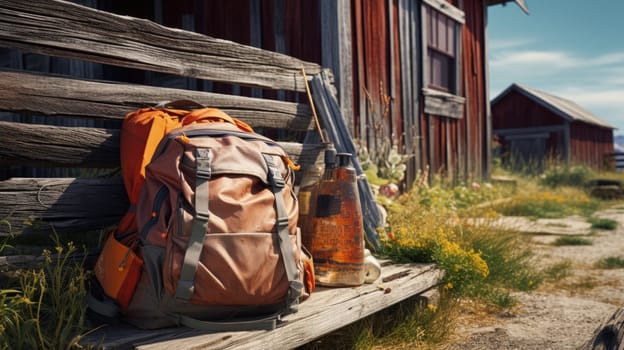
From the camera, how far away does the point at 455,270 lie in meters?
3.35

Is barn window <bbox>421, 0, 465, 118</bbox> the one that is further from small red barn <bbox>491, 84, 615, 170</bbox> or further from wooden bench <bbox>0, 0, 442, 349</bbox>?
small red barn <bbox>491, 84, 615, 170</bbox>

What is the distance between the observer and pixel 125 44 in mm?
2582

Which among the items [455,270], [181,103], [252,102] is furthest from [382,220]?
[181,103]

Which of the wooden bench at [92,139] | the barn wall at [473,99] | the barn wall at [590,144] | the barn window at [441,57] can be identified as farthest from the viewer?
the barn wall at [590,144]

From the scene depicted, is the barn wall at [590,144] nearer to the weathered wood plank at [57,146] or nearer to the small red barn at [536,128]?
the small red barn at [536,128]

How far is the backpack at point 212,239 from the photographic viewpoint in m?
1.79

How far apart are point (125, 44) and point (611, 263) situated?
4831 mm

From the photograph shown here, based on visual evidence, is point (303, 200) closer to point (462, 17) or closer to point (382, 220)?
point (382, 220)

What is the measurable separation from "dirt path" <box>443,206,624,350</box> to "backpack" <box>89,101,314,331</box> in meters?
1.45

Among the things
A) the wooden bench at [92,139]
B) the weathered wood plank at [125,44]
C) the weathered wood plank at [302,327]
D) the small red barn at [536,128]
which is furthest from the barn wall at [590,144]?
the wooden bench at [92,139]

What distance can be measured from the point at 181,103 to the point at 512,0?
33.5 feet

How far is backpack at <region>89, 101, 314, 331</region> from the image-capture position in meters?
1.79

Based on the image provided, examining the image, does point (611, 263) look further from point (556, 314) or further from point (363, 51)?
point (363, 51)

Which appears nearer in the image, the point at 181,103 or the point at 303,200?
the point at 181,103
